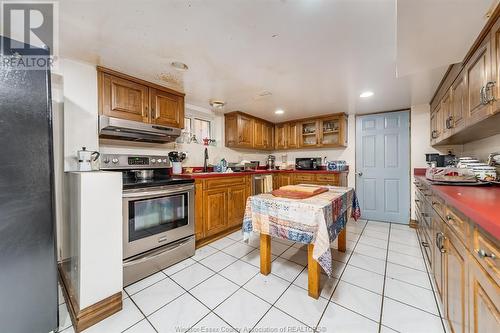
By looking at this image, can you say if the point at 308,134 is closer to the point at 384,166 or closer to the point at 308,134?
the point at 308,134

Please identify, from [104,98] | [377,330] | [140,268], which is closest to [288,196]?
[377,330]

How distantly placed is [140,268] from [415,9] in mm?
2701

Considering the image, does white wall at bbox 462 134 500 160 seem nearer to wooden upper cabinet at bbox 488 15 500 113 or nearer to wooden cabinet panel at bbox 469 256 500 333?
wooden upper cabinet at bbox 488 15 500 113

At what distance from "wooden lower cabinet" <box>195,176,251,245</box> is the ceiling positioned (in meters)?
1.34

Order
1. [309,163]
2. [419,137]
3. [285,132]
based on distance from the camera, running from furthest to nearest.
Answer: [285,132] → [309,163] → [419,137]

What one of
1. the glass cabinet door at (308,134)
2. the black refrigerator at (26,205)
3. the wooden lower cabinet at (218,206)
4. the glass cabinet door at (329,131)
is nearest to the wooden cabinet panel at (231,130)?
the wooden lower cabinet at (218,206)

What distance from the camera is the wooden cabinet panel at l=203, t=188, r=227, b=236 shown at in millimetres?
2682

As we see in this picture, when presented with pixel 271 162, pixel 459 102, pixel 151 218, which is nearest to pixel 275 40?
pixel 459 102

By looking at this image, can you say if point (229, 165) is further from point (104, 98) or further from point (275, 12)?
point (275, 12)

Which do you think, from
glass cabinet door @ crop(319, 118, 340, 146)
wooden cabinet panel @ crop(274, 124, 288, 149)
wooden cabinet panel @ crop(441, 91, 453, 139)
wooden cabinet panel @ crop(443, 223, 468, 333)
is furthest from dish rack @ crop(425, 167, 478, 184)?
wooden cabinet panel @ crop(274, 124, 288, 149)

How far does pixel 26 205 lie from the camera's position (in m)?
1.13

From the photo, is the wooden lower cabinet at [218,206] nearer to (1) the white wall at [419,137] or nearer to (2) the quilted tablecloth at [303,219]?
(2) the quilted tablecloth at [303,219]

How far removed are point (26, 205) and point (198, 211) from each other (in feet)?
5.29

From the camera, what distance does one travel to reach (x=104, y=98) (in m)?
2.08
